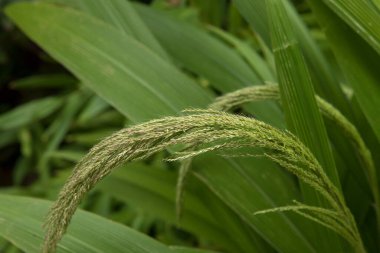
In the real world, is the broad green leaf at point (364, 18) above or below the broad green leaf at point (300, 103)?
above

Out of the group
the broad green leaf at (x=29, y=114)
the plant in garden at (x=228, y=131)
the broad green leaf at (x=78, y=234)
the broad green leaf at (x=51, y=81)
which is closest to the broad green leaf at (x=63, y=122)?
the broad green leaf at (x=29, y=114)

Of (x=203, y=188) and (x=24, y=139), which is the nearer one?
(x=203, y=188)

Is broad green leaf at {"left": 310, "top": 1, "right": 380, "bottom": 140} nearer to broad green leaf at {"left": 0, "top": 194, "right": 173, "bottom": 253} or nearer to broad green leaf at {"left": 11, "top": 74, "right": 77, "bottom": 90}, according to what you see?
broad green leaf at {"left": 0, "top": 194, "right": 173, "bottom": 253}

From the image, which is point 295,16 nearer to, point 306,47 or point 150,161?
point 306,47

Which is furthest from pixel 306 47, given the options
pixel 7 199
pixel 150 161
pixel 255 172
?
pixel 150 161

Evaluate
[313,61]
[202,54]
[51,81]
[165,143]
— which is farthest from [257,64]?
[51,81]

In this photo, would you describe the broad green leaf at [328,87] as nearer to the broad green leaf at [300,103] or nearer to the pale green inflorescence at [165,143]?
the broad green leaf at [300,103]
